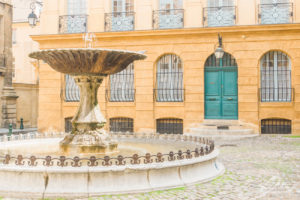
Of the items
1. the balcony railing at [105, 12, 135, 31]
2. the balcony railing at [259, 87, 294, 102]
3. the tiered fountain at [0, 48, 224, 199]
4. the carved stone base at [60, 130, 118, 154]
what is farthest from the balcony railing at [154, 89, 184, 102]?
the carved stone base at [60, 130, 118, 154]

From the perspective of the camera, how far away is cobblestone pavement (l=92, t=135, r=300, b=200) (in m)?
5.80

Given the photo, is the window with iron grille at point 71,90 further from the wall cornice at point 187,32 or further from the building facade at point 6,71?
the building facade at point 6,71

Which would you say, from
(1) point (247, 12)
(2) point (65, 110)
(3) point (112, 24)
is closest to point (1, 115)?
(2) point (65, 110)

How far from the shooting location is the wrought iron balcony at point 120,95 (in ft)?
59.0

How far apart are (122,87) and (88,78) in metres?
9.99

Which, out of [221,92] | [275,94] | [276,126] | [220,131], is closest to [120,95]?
[221,92]

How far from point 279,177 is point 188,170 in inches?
85.7

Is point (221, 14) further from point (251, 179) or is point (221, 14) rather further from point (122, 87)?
point (251, 179)

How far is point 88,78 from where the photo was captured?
8203 millimetres

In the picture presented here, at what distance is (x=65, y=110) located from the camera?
60.8 feet

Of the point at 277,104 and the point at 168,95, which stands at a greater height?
the point at 168,95

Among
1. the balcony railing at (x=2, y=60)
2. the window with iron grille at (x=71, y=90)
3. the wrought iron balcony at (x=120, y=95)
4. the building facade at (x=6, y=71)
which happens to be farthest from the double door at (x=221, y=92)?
the balcony railing at (x=2, y=60)

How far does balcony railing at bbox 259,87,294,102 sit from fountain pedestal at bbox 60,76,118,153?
34.6ft

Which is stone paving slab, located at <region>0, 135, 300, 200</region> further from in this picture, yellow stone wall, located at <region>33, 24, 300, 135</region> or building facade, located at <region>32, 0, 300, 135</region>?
building facade, located at <region>32, 0, 300, 135</region>
